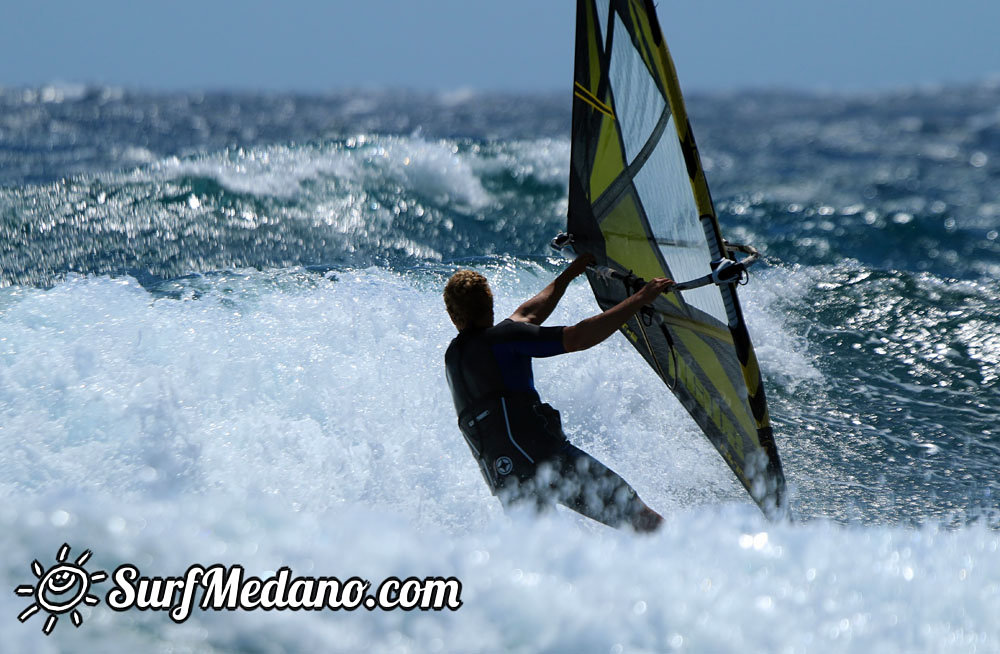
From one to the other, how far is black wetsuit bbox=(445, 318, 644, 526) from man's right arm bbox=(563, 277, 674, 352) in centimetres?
22

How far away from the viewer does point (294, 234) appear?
31.6ft

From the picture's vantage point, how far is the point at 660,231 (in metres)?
3.78

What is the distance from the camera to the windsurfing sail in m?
3.19

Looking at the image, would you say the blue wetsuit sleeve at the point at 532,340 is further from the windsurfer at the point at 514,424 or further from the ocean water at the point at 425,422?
the ocean water at the point at 425,422

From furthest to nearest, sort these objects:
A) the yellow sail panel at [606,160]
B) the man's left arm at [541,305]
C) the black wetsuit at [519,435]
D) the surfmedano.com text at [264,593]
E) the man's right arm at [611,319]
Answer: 1. the yellow sail panel at [606,160]
2. the man's left arm at [541,305]
3. the black wetsuit at [519,435]
4. the man's right arm at [611,319]
5. the surfmedano.com text at [264,593]

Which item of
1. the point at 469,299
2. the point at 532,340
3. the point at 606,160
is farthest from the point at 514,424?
the point at 606,160

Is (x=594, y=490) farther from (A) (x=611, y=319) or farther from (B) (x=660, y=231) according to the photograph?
(B) (x=660, y=231)

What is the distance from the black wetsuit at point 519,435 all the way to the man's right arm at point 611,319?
8.7 inches

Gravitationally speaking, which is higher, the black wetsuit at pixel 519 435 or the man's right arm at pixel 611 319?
the man's right arm at pixel 611 319

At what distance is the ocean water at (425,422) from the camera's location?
2881 mm

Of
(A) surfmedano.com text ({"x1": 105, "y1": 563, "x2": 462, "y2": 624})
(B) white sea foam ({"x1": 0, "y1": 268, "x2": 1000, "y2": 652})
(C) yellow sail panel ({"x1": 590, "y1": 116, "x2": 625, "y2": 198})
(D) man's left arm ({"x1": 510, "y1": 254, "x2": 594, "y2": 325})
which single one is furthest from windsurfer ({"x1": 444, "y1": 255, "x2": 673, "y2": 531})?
(C) yellow sail panel ({"x1": 590, "y1": 116, "x2": 625, "y2": 198})

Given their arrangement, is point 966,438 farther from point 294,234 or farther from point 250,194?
point 250,194

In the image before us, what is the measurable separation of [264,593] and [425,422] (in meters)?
2.25

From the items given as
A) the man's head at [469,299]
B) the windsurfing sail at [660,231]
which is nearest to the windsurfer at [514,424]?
the man's head at [469,299]
